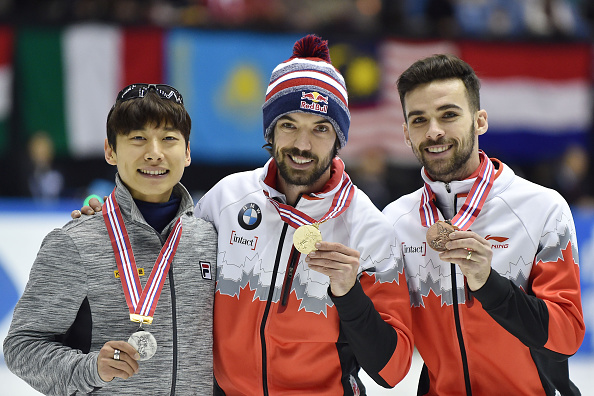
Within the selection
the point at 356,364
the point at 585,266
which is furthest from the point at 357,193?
the point at 585,266

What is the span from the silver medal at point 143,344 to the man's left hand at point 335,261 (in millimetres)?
652

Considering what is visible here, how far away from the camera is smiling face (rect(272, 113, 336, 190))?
3.22 metres

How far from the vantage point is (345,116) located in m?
3.35

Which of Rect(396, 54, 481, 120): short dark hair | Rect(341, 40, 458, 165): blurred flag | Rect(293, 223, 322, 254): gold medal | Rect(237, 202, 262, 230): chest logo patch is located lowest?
Rect(293, 223, 322, 254): gold medal

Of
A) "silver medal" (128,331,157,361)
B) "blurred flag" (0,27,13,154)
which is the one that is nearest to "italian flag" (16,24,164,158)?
"blurred flag" (0,27,13,154)

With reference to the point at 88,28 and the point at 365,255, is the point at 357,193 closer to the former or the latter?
the point at 365,255

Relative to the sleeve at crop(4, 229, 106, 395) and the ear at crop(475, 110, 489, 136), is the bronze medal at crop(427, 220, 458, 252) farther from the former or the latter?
the sleeve at crop(4, 229, 106, 395)

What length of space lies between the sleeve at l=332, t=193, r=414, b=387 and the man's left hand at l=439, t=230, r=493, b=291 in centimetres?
38

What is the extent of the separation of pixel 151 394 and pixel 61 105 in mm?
8412

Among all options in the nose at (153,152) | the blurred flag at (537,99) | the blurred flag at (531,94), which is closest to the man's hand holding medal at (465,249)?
the nose at (153,152)

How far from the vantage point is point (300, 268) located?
10.5ft

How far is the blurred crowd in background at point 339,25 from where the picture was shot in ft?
33.5

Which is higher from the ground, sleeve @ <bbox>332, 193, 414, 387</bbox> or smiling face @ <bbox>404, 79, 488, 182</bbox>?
smiling face @ <bbox>404, 79, 488, 182</bbox>

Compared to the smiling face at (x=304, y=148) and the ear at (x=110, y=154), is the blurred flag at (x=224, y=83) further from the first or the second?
the ear at (x=110, y=154)
